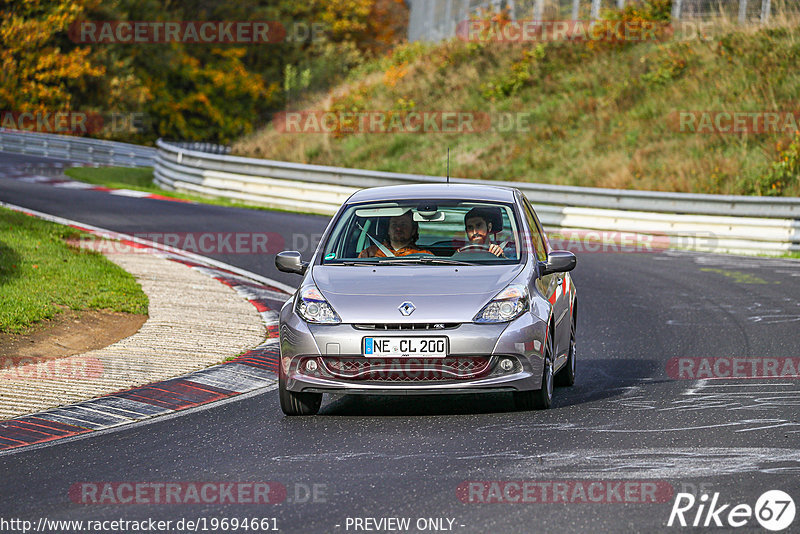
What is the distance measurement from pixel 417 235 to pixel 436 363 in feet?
5.53

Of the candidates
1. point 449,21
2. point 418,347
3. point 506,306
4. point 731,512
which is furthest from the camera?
point 449,21

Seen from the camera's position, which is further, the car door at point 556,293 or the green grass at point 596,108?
the green grass at point 596,108

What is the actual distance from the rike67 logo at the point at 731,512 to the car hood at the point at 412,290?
8.09ft

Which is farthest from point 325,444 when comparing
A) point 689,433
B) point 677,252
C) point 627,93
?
point 627,93

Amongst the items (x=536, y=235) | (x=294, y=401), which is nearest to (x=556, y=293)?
(x=536, y=235)

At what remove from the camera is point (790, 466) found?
21.1 feet

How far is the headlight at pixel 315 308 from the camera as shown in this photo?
26.4 ft

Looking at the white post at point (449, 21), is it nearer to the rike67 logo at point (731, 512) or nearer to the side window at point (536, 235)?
the side window at point (536, 235)

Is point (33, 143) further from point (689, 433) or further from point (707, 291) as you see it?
point (689, 433)

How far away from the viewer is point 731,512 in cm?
557

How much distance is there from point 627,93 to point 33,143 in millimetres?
21507

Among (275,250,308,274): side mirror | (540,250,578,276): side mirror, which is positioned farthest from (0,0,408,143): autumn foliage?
(540,250,578,276): side mirror

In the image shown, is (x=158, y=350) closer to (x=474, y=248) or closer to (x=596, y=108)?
(x=474, y=248)

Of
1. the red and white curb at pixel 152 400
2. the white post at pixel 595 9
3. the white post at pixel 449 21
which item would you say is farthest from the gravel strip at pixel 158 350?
the white post at pixel 449 21
